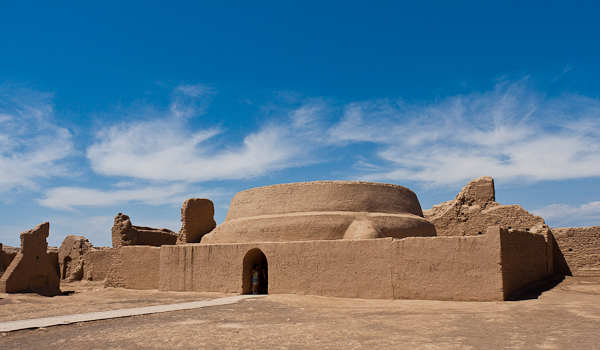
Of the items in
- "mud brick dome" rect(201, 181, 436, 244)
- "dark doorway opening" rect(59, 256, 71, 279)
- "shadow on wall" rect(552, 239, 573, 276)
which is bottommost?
"dark doorway opening" rect(59, 256, 71, 279)

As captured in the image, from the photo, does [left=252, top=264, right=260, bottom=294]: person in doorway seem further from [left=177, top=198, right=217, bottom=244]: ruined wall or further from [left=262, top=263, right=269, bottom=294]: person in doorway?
[left=177, top=198, right=217, bottom=244]: ruined wall

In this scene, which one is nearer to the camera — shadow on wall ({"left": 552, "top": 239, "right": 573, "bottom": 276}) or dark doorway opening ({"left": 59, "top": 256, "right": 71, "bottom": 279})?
shadow on wall ({"left": 552, "top": 239, "right": 573, "bottom": 276})

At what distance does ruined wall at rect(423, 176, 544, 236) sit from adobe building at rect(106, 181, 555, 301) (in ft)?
7.01

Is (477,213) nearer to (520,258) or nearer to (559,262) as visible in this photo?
(559,262)

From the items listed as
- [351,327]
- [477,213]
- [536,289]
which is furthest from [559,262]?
[351,327]

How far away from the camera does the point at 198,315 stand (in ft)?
26.9

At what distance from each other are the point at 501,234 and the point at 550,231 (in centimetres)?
562

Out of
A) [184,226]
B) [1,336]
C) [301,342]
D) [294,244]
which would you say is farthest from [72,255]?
[301,342]

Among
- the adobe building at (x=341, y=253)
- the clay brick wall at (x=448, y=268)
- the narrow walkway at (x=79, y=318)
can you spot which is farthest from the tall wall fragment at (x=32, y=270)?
the clay brick wall at (x=448, y=268)

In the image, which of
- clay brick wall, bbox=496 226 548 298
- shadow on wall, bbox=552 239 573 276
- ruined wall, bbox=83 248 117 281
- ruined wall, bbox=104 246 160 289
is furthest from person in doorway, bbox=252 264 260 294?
ruined wall, bbox=83 248 117 281

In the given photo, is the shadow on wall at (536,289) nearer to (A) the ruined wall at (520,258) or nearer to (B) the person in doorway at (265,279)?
(A) the ruined wall at (520,258)

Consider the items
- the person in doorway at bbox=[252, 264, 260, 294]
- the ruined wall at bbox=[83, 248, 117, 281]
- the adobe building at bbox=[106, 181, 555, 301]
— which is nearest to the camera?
the adobe building at bbox=[106, 181, 555, 301]

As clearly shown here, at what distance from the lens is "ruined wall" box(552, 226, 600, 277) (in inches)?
516

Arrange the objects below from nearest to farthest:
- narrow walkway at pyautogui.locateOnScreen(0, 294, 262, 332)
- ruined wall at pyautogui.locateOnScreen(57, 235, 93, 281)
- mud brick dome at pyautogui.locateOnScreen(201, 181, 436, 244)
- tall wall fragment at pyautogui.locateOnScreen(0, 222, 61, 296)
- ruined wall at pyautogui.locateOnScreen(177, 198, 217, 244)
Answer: narrow walkway at pyautogui.locateOnScreen(0, 294, 262, 332)
mud brick dome at pyautogui.locateOnScreen(201, 181, 436, 244)
tall wall fragment at pyautogui.locateOnScreen(0, 222, 61, 296)
ruined wall at pyautogui.locateOnScreen(177, 198, 217, 244)
ruined wall at pyautogui.locateOnScreen(57, 235, 93, 281)
